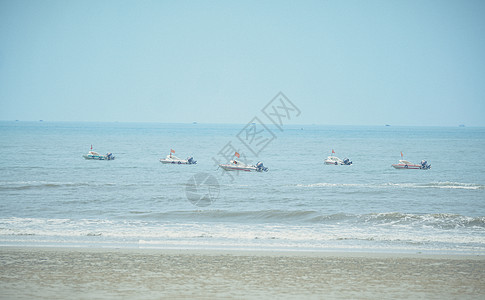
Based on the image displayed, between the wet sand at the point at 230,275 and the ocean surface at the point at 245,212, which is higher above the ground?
the wet sand at the point at 230,275

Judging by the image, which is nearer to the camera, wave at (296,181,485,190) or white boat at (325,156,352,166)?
wave at (296,181,485,190)

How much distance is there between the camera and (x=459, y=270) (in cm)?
1314

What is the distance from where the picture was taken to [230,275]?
40.7ft

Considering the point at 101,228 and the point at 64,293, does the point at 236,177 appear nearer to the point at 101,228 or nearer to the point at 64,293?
the point at 101,228

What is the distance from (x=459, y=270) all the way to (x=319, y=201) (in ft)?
56.5

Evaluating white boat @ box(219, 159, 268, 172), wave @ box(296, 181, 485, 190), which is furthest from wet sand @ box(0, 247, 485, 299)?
white boat @ box(219, 159, 268, 172)

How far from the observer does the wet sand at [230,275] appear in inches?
422

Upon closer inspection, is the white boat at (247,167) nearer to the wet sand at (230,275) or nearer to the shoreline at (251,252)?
the shoreline at (251,252)

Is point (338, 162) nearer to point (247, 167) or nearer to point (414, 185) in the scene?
point (247, 167)

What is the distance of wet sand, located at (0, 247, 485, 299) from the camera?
10.7 meters

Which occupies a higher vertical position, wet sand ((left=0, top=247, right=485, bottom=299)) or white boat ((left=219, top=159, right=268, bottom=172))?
wet sand ((left=0, top=247, right=485, bottom=299))

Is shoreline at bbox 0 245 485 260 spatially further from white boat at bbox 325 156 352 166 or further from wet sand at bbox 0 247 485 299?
white boat at bbox 325 156 352 166

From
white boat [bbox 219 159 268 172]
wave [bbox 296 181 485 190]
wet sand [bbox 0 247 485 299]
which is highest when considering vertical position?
wet sand [bbox 0 247 485 299]

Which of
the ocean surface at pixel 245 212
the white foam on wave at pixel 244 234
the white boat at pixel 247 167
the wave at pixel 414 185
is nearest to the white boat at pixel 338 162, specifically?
the white boat at pixel 247 167
